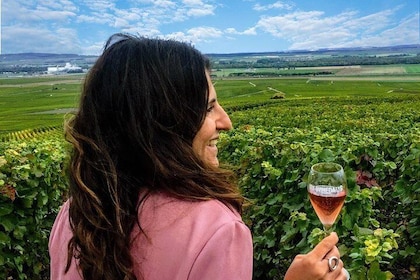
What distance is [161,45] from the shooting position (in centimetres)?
128

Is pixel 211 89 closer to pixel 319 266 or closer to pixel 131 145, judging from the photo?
pixel 131 145

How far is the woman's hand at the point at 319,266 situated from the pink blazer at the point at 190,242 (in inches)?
7.8

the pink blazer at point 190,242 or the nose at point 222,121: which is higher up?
the nose at point 222,121

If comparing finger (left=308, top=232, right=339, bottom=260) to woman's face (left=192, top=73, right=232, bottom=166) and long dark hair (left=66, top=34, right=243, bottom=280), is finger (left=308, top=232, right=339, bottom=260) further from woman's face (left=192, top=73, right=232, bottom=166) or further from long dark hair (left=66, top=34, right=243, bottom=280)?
woman's face (left=192, top=73, right=232, bottom=166)

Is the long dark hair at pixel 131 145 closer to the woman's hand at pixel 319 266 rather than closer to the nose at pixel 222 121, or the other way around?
the nose at pixel 222 121

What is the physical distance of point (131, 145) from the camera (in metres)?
1.23

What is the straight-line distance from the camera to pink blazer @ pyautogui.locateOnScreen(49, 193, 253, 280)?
41.5 inches

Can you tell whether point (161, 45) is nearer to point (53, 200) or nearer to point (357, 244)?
point (357, 244)

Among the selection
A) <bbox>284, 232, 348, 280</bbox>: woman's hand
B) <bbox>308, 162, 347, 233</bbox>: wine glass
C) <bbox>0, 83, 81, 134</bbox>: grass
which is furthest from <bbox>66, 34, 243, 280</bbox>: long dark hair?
<bbox>0, 83, 81, 134</bbox>: grass

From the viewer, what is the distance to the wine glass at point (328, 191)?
4.86 ft

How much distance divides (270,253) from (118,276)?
2557 mm

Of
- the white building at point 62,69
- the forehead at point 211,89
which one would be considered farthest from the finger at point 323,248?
the white building at point 62,69

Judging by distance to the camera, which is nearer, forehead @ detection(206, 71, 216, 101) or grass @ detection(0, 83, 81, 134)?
forehead @ detection(206, 71, 216, 101)

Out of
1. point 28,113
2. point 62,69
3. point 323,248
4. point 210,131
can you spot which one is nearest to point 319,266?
point 323,248
